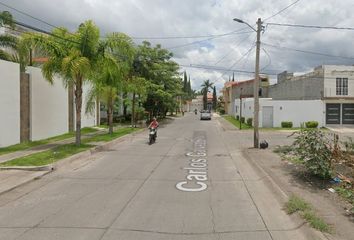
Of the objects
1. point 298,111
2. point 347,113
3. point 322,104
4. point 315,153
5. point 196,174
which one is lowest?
point 196,174

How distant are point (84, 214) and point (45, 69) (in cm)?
1368

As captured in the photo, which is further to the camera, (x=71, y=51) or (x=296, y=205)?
(x=71, y=51)

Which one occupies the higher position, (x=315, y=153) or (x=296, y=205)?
(x=315, y=153)

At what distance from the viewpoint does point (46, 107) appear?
995 inches

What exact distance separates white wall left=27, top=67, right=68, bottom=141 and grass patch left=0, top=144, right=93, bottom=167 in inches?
179

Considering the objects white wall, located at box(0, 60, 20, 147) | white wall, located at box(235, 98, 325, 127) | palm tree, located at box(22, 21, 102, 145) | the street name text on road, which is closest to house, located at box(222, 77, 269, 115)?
white wall, located at box(235, 98, 325, 127)

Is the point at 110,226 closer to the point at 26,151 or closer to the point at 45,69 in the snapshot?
the point at 26,151

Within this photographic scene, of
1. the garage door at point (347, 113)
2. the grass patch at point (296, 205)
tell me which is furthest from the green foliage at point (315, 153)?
the garage door at point (347, 113)

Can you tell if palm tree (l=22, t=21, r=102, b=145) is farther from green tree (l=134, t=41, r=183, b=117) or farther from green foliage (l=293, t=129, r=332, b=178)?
green tree (l=134, t=41, r=183, b=117)

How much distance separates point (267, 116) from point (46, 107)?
80.6ft

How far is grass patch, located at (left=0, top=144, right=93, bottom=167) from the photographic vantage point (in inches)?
590

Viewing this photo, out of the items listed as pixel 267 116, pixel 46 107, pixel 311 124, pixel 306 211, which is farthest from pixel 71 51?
pixel 311 124

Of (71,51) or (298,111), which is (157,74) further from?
(71,51)

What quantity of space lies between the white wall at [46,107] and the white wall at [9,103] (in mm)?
1958
